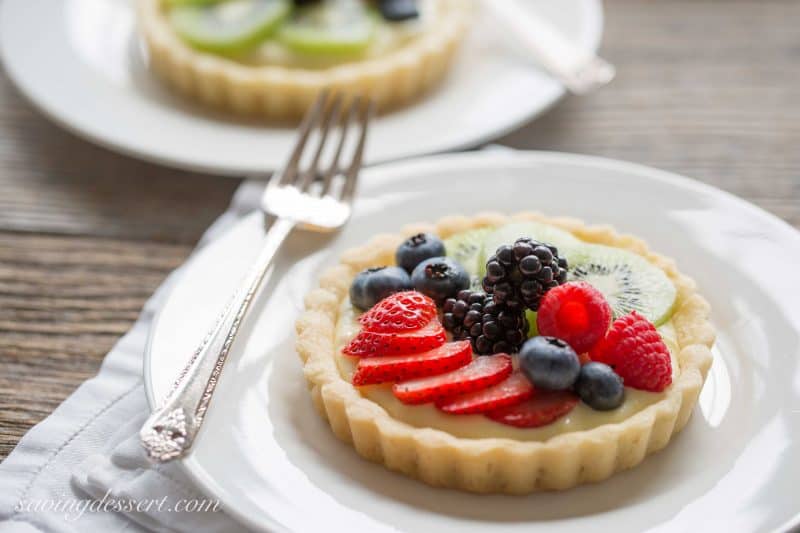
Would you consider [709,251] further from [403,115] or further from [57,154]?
[57,154]

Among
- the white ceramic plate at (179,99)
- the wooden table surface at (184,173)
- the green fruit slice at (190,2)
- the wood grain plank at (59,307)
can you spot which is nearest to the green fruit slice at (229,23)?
the green fruit slice at (190,2)

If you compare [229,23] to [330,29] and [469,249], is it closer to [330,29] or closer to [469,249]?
[330,29]

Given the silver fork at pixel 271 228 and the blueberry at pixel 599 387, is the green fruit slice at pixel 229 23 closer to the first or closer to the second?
the silver fork at pixel 271 228

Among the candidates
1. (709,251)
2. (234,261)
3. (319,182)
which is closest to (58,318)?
(234,261)

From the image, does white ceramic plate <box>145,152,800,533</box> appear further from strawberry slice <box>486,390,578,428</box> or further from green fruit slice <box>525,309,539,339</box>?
green fruit slice <box>525,309,539,339</box>

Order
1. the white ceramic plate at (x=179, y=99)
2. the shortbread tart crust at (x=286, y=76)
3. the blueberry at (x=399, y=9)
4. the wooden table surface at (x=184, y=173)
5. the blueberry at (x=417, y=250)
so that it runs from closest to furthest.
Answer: the blueberry at (x=417, y=250) < the wooden table surface at (x=184, y=173) < the white ceramic plate at (x=179, y=99) < the shortbread tart crust at (x=286, y=76) < the blueberry at (x=399, y=9)

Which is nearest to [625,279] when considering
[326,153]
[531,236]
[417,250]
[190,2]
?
[531,236]
